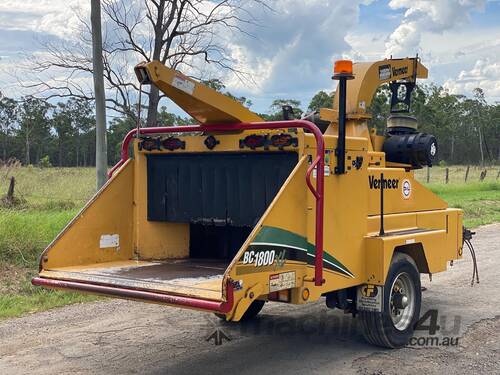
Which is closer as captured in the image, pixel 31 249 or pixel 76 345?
pixel 76 345

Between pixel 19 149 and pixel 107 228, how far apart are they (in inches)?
2478

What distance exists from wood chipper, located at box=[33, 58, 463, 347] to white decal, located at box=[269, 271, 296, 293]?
1 cm

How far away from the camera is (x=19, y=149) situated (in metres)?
64.6

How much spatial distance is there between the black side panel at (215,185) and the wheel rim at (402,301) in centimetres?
159

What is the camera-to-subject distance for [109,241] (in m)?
6.07

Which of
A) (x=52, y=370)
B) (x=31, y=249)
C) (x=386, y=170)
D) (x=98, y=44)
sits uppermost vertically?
(x=98, y=44)

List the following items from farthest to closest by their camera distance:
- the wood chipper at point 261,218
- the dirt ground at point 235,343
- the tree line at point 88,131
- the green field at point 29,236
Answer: the tree line at point 88,131 → the green field at point 29,236 → the dirt ground at point 235,343 → the wood chipper at point 261,218

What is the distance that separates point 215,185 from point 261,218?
1.43 metres

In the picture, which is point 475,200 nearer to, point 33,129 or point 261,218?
point 261,218

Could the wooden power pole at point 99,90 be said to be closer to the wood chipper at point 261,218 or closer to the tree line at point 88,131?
the wood chipper at point 261,218

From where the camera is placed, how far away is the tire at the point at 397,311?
5.85 m

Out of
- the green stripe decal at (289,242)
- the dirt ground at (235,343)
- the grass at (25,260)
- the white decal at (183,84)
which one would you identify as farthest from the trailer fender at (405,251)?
the grass at (25,260)

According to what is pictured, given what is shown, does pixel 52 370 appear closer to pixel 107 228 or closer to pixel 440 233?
pixel 107 228

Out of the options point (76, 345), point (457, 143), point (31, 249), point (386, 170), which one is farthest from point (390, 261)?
point (457, 143)
